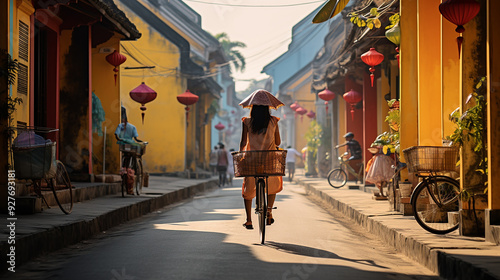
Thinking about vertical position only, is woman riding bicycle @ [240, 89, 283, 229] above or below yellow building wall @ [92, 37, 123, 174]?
below

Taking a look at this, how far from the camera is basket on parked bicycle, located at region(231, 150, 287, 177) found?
9.03 m

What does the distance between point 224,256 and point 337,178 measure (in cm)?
1708

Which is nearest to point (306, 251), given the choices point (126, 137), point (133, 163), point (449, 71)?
point (449, 71)

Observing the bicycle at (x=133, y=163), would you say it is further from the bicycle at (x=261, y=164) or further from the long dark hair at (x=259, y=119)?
the bicycle at (x=261, y=164)

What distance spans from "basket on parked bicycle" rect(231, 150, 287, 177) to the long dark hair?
2.04ft

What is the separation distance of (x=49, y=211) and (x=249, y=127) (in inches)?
152

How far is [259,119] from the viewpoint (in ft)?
31.5

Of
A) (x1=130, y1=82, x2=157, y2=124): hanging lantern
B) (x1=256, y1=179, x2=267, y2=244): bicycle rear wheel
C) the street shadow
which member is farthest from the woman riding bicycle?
(x1=130, y1=82, x2=157, y2=124): hanging lantern

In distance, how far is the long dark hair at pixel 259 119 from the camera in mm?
9594

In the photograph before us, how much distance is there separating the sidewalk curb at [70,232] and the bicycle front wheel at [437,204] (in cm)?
441

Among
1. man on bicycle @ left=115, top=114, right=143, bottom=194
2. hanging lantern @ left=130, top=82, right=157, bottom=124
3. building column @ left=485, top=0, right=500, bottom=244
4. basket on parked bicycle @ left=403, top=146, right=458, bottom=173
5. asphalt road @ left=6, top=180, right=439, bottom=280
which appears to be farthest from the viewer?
hanging lantern @ left=130, top=82, right=157, bottom=124

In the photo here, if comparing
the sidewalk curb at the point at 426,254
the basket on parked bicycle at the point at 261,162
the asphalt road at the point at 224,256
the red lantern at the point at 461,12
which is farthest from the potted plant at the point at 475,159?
the basket on parked bicycle at the point at 261,162

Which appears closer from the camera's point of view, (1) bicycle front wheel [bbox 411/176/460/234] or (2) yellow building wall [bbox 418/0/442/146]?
(1) bicycle front wheel [bbox 411/176/460/234]

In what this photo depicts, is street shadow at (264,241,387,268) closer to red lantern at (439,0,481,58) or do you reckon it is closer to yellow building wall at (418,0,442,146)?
red lantern at (439,0,481,58)
